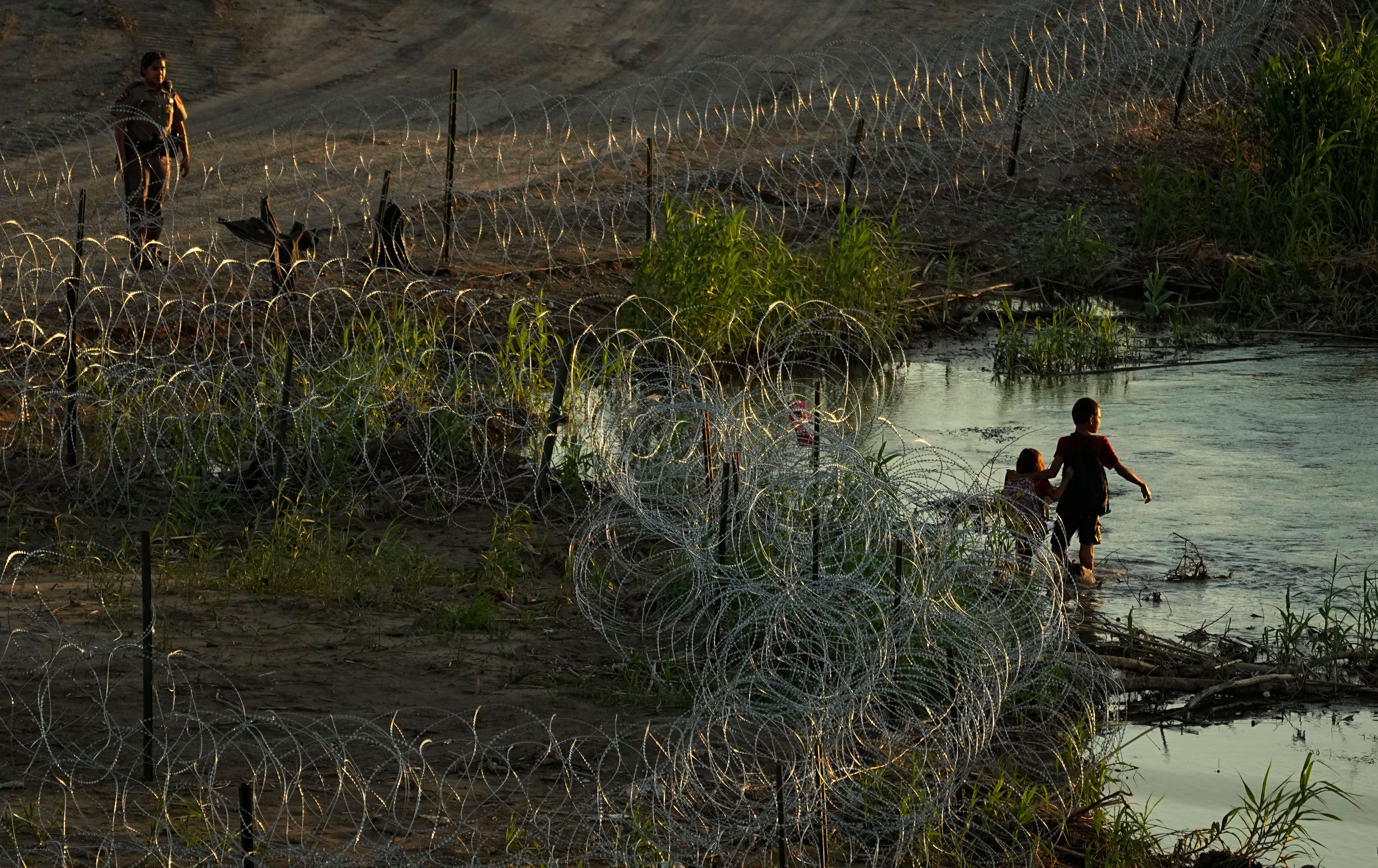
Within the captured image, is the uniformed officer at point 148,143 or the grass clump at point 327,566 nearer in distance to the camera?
the grass clump at point 327,566

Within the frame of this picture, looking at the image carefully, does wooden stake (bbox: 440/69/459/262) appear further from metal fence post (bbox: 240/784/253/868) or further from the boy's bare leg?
metal fence post (bbox: 240/784/253/868)

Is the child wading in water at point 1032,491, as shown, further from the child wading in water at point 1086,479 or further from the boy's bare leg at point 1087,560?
the boy's bare leg at point 1087,560

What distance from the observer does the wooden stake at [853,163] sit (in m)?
15.6

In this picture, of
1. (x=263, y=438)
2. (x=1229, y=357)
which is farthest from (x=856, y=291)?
(x=263, y=438)

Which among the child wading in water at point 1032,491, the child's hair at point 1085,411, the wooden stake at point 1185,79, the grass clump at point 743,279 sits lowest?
the child wading in water at point 1032,491

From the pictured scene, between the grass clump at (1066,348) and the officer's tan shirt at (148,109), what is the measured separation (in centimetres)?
611

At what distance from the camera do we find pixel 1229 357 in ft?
47.3

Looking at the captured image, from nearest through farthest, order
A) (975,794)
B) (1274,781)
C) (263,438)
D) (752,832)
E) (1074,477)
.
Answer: (752,832), (975,794), (1274,781), (1074,477), (263,438)

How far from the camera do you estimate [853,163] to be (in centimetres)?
1795

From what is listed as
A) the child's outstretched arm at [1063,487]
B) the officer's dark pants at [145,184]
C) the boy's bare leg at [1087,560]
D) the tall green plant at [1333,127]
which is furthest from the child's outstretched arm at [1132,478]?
the tall green plant at [1333,127]

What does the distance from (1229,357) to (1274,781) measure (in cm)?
735

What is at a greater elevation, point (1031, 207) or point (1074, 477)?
point (1031, 207)

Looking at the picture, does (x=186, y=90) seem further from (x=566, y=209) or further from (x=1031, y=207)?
(x=1031, y=207)

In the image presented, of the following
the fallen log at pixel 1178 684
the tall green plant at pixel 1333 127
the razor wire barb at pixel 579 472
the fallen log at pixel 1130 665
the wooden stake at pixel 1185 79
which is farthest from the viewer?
the wooden stake at pixel 1185 79
